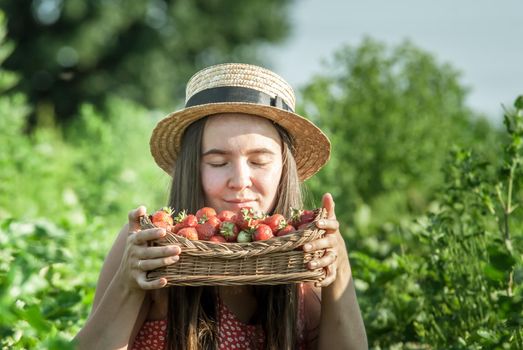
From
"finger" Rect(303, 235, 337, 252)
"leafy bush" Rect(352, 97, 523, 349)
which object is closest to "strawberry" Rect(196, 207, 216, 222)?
"finger" Rect(303, 235, 337, 252)

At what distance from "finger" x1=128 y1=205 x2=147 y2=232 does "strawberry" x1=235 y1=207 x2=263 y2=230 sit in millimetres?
266

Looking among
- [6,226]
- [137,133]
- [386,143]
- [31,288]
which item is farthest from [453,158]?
[137,133]

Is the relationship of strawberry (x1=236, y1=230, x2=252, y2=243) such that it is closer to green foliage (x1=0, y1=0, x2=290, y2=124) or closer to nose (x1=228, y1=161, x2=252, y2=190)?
nose (x1=228, y1=161, x2=252, y2=190)

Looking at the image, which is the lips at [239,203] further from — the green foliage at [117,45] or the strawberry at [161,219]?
the green foliage at [117,45]

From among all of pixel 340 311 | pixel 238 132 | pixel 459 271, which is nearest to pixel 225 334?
pixel 340 311

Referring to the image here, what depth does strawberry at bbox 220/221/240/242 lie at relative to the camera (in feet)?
7.28

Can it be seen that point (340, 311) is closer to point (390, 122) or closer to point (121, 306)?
point (121, 306)

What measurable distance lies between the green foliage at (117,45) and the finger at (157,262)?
17439mm

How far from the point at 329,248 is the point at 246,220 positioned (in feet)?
0.82

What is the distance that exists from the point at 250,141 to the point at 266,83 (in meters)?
0.26

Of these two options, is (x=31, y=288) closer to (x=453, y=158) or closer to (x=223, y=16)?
(x=453, y=158)

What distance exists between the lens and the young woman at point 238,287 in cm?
230

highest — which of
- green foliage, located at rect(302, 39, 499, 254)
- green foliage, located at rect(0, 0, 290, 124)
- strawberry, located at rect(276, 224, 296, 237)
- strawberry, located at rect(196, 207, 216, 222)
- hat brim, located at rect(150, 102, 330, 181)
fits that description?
green foliage, located at rect(0, 0, 290, 124)

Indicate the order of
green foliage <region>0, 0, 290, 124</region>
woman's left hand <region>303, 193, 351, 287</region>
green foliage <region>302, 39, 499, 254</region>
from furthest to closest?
green foliage <region>0, 0, 290, 124</region> < green foliage <region>302, 39, 499, 254</region> < woman's left hand <region>303, 193, 351, 287</region>
